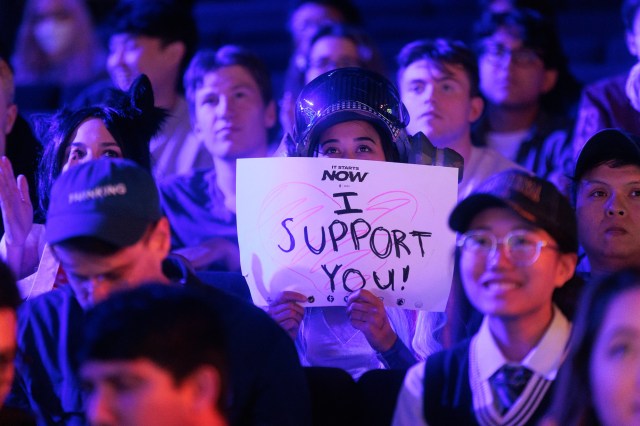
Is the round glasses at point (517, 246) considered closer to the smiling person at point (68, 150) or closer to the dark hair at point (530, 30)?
the smiling person at point (68, 150)

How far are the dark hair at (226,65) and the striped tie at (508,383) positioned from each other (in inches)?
88.8

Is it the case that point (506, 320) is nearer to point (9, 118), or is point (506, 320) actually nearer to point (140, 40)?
point (9, 118)

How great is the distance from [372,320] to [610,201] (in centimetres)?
85

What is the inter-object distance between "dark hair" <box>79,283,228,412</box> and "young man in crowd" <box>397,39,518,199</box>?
77.3 inches

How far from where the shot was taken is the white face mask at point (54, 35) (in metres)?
6.17

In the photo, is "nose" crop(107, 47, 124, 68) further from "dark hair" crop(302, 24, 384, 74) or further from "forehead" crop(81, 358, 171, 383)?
"forehead" crop(81, 358, 171, 383)

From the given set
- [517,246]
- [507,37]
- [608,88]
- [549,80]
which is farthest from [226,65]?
[517,246]

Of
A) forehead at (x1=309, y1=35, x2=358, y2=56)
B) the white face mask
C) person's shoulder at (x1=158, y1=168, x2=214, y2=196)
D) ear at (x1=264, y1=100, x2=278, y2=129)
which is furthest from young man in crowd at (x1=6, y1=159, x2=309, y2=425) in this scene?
the white face mask

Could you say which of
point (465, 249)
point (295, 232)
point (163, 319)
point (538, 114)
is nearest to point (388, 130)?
point (295, 232)

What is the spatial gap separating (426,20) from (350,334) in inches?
164

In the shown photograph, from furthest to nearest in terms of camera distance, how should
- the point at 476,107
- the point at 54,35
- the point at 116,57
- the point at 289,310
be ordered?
the point at 54,35 < the point at 116,57 < the point at 476,107 < the point at 289,310

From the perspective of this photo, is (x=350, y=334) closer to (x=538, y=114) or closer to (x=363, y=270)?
(x=363, y=270)

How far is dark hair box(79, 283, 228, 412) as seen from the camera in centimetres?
224

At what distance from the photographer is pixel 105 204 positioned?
8.82 feet
